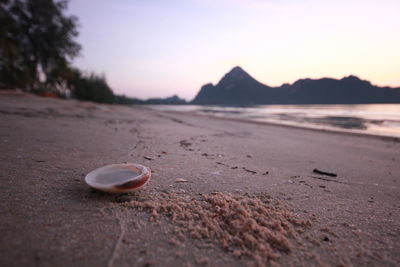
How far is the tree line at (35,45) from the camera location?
538 inches

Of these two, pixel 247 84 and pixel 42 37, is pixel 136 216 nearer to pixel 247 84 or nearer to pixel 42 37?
pixel 42 37

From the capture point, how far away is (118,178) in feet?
4.21

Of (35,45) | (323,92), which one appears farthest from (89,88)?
(323,92)

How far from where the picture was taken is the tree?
13828 mm

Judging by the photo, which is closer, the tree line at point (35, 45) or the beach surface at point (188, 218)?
the beach surface at point (188, 218)

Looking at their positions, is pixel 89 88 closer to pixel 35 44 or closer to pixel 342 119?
pixel 35 44

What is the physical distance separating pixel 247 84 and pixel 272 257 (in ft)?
288

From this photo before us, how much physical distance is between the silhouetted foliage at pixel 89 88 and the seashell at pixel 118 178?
84.9ft

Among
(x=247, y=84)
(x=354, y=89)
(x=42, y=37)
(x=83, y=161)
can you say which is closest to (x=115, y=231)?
(x=83, y=161)

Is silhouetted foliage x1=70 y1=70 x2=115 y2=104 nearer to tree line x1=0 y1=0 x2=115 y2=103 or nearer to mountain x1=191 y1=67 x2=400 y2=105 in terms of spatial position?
tree line x1=0 y1=0 x2=115 y2=103

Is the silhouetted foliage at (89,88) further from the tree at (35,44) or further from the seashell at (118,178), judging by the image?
the seashell at (118,178)

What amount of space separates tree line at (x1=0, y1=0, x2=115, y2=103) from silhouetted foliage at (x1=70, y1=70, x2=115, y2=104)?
3527mm

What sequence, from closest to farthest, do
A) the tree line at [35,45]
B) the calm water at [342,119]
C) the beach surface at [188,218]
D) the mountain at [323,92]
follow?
the beach surface at [188,218] < the calm water at [342,119] < the tree line at [35,45] < the mountain at [323,92]

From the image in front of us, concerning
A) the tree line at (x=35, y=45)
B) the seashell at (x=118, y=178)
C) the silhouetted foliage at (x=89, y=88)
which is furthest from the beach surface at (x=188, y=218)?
the silhouetted foliage at (x=89, y=88)
